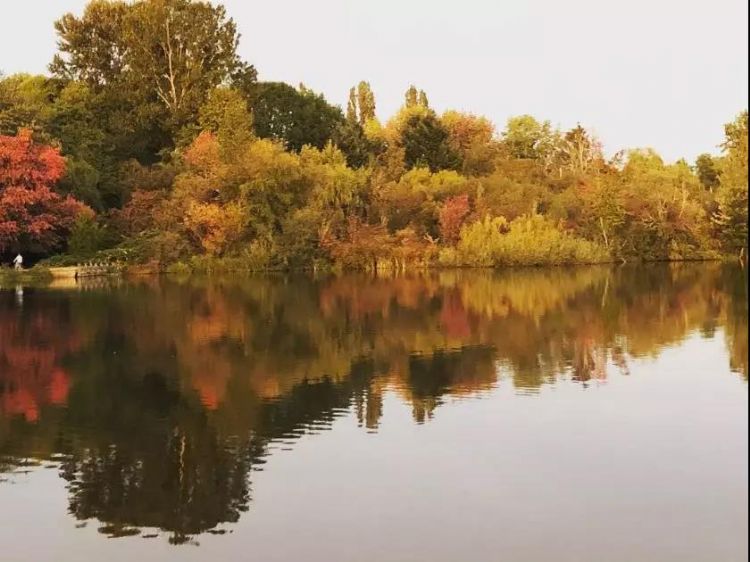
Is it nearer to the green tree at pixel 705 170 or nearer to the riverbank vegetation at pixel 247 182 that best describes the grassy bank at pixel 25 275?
the riverbank vegetation at pixel 247 182

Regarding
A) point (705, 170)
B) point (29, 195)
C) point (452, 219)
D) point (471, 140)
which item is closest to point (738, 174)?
point (29, 195)

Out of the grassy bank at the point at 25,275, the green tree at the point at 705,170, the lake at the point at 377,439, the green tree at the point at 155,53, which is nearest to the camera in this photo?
the lake at the point at 377,439

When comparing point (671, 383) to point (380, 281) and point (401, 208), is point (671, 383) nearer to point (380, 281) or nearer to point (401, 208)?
point (380, 281)

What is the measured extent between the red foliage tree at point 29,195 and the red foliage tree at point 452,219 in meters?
18.2

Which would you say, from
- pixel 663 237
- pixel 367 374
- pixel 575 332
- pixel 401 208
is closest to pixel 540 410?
pixel 367 374

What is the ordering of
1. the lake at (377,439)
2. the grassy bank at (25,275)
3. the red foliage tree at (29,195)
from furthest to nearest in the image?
1. the red foliage tree at (29,195)
2. the grassy bank at (25,275)
3. the lake at (377,439)

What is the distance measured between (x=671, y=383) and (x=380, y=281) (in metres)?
23.2

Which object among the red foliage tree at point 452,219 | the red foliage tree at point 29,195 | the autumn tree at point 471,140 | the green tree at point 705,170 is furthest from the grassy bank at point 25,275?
the green tree at point 705,170

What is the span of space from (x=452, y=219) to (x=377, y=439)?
34.6 m

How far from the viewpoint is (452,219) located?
4434 centimetres

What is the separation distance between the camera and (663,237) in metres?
47.2

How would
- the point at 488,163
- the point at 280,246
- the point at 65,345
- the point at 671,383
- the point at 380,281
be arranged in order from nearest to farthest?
1. the point at 671,383
2. the point at 65,345
3. the point at 380,281
4. the point at 280,246
5. the point at 488,163

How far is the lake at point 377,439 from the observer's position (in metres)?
7.42

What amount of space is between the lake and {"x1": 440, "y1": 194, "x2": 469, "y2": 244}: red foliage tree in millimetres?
23254
